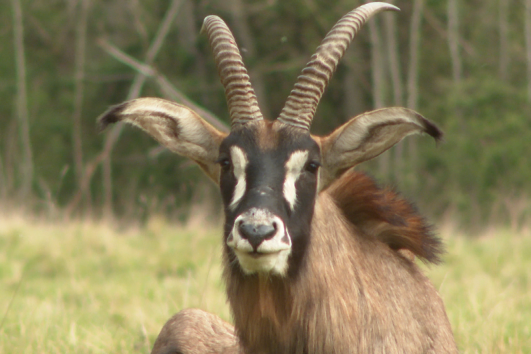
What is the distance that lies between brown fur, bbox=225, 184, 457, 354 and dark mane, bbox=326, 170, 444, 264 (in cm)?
19

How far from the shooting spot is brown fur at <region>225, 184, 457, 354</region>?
4086mm

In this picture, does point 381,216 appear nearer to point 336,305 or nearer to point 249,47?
point 336,305

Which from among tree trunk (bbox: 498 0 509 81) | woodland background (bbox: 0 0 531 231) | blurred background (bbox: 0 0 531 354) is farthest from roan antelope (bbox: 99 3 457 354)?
tree trunk (bbox: 498 0 509 81)

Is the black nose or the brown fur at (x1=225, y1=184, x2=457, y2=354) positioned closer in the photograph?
the black nose

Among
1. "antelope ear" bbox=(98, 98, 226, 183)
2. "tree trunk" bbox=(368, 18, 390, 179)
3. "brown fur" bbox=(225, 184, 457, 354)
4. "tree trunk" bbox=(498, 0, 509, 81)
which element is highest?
"tree trunk" bbox=(498, 0, 509, 81)

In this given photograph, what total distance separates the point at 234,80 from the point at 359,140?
2.71ft

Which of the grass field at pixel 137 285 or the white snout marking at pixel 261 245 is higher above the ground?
the white snout marking at pixel 261 245

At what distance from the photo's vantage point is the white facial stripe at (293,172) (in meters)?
4.01

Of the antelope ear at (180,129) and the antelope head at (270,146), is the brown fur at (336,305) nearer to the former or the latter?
the antelope head at (270,146)

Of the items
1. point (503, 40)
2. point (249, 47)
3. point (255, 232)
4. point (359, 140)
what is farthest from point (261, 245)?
point (503, 40)

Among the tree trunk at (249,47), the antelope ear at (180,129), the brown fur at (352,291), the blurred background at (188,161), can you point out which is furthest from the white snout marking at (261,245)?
the tree trunk at (249,47)

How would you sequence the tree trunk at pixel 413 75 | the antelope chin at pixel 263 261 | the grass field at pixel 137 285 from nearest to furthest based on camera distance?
the antelope chin at pixel 263 261 → the grass field at pixel 137 285 → the tree trunk at pixel 413 75

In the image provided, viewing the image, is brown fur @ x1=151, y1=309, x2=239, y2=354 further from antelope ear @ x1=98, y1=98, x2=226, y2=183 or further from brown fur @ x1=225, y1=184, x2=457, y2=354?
antelope ear @ x1=98, y1=98, x2=226, y2=183

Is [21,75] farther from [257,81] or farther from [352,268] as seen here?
[352,268]
